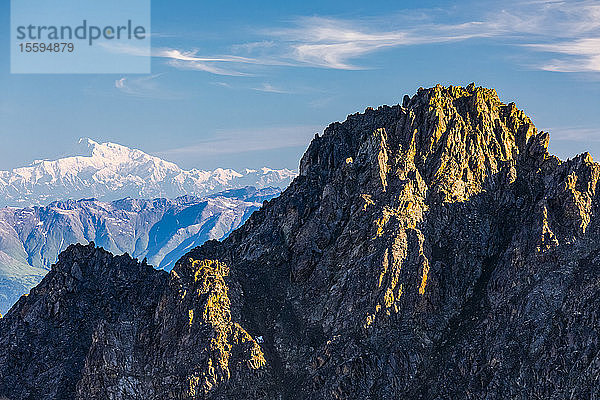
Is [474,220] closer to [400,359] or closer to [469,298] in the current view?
[469,298]

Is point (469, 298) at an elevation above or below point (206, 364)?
above

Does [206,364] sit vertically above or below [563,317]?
below

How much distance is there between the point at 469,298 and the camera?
187 meters

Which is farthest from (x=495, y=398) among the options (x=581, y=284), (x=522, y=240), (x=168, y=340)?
(x=168, y=340)

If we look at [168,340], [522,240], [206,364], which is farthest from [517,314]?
[168,340]

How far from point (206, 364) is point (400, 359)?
54212 millimetres

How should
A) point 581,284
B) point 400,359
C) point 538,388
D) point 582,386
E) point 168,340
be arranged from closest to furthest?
point 582,386 < point 538,388 < point 581,284 < point 400,359 < point 168,340

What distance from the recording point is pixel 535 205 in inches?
7411

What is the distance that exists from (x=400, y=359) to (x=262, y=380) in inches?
1537

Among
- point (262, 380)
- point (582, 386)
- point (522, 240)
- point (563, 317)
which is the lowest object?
point (262, 380)

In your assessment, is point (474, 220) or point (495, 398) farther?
point (474, 220)

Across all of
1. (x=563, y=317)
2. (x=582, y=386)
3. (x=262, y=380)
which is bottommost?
(x=262, y=380)

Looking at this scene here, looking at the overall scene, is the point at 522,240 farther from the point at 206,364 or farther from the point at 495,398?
the point at 206,364

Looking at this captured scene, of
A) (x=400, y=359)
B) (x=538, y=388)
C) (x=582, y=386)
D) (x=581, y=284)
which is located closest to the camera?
(x=582, y=386)
